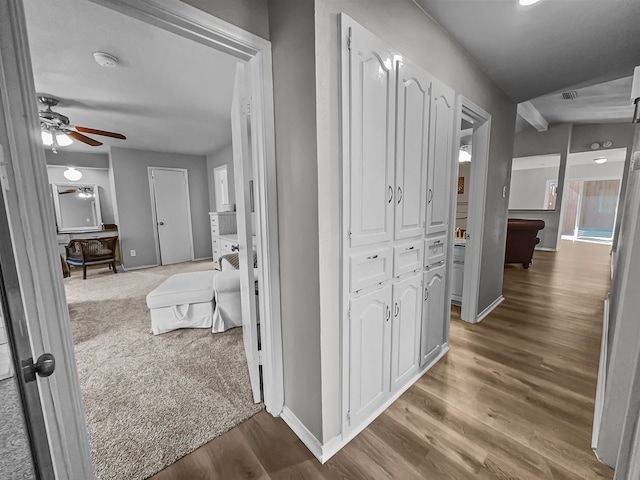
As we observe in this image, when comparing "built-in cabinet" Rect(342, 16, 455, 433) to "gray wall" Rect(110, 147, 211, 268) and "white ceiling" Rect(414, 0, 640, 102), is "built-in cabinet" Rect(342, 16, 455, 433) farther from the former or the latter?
"gray wall" Rect(110, 147, 211, 268)

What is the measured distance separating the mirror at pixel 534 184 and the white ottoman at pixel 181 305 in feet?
27.5

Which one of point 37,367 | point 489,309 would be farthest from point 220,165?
point 37,367

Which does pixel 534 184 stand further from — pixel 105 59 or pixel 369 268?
pixel 105 59

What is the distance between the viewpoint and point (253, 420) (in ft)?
5.13

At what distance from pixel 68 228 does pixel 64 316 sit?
6.25 metres

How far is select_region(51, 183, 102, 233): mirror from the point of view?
525 centimetres

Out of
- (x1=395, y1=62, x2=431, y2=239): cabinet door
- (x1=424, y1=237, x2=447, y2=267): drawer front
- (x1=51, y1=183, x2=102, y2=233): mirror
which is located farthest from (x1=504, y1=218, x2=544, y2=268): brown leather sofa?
(x1=51, y1=183, x2=102, y2=233): mirror

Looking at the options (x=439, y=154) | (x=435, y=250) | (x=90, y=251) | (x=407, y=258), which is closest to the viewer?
(x=407, y=258)

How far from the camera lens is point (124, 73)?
2332mm

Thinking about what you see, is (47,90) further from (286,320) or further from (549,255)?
(549,255)

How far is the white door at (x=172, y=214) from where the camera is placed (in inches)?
216

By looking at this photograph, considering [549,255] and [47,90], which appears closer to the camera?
[47,90]

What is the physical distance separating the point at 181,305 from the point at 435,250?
2426 mm

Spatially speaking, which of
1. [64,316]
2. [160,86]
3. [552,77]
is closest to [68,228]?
[160,86]
